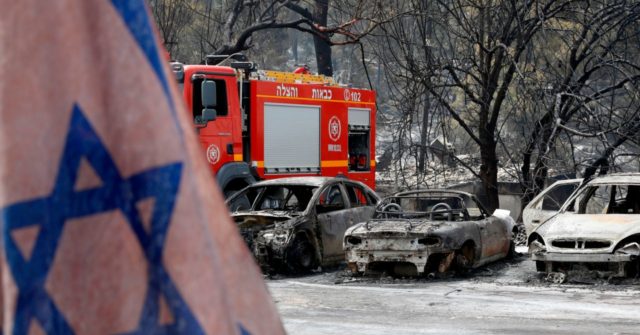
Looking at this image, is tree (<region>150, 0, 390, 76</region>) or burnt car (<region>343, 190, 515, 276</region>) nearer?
burnt car (<region>343, 190, 515, 276</region>)

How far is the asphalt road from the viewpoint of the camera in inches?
392

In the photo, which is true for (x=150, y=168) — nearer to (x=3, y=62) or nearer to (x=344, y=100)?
(x=3, y=62)

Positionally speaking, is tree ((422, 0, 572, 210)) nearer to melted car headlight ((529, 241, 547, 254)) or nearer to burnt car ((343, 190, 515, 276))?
burnt car ((343, 190, 515, 276))

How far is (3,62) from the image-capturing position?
1.22 meters

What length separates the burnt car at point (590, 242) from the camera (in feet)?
44.1

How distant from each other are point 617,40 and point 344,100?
5194 mm

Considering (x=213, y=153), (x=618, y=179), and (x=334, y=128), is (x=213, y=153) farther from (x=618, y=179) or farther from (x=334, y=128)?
(x=618, y=179)

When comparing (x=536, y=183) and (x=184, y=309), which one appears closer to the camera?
(x=184, y=309)

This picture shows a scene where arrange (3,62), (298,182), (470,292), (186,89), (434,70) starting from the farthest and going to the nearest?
(434,70) < (186,89) < (298,182) < (470,292) < (3,62)

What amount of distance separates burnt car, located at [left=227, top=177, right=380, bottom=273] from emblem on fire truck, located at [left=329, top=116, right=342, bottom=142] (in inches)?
163

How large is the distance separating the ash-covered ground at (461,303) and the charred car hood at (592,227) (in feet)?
1.63

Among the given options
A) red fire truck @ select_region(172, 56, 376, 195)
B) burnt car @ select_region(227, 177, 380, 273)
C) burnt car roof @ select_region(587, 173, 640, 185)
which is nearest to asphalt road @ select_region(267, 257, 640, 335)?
burnt car @ select_region(227, 177, 380, 273)

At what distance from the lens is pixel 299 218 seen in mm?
14938

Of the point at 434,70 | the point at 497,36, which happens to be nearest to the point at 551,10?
the point at 497,36
